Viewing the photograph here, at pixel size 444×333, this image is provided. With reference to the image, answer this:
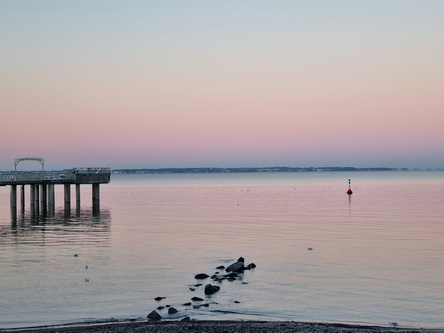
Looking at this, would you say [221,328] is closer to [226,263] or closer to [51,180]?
[226,263]

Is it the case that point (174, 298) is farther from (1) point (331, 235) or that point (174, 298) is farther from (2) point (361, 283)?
(1) point (331, 235)

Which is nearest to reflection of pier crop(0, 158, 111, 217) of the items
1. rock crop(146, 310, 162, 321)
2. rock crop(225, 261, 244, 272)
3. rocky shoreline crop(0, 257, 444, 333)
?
rock crop(225, 261, 244, 272)

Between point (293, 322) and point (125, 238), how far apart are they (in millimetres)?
27273

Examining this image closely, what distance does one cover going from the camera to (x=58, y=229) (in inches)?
2037

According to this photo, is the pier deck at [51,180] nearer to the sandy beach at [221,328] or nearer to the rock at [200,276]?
the rock at [200,276]

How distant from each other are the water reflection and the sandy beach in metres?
23.3

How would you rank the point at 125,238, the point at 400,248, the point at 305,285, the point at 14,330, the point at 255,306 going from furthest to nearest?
the point at 125,238, the point at 400,248, the point at 305,285, the point at 255,306, the point at 14,330

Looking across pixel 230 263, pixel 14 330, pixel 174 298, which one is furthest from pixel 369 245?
pixel 14 330

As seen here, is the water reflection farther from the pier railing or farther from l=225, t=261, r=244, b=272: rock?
l=225, t=261, r=244, b=272: rock

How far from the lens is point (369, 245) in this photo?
135ft

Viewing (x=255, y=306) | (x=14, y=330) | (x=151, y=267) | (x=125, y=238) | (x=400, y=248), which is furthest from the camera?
(x=125, y=238)

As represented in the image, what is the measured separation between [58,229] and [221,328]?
36.1 metres

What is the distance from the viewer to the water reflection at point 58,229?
44.8 meters

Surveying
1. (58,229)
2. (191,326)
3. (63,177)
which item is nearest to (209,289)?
(191,326)
